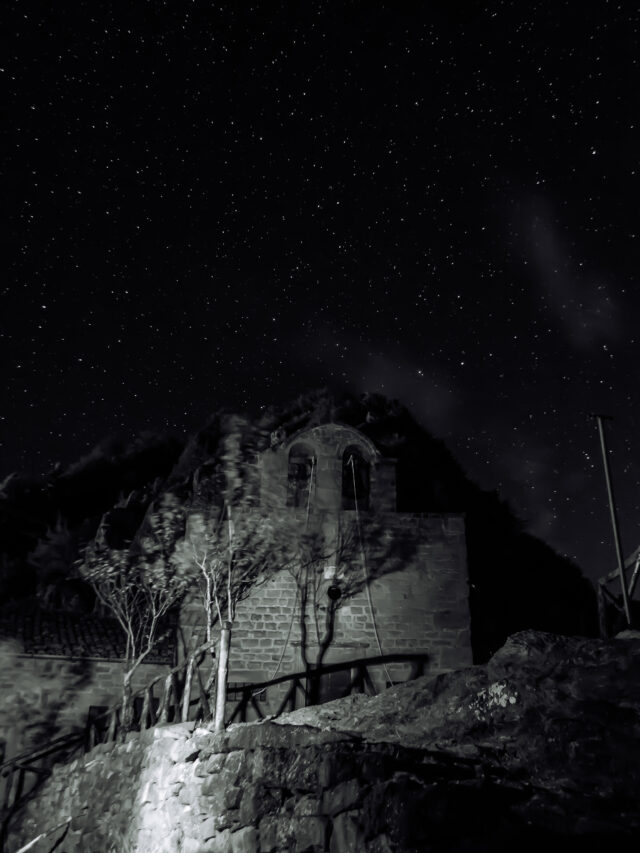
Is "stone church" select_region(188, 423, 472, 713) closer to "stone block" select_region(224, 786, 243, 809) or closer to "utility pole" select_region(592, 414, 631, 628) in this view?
"utility pole" select_region(592, 414, 631, 628)

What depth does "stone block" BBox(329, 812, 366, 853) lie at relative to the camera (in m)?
4.96

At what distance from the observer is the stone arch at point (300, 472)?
1861 cm

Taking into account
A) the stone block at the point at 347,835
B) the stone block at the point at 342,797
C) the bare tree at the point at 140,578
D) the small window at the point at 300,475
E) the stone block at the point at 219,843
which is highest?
the small window at the point at 300,475

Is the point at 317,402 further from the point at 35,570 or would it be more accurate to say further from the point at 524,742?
the point at 524,742

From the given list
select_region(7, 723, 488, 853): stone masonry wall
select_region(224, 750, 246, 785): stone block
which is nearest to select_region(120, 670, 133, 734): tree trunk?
select_region(7, 723, 488, 853): stone masonry wall

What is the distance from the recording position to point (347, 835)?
5.12 meters

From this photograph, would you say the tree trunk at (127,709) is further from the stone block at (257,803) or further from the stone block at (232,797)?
the stone block at (257,803)

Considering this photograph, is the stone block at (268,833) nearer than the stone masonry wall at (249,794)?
No

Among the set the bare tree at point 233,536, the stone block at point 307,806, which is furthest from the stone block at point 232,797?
the bare tree at point 233,536

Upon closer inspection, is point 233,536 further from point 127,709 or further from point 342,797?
point 342,797

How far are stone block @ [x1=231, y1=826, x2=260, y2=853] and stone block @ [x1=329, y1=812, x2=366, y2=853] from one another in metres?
1.48

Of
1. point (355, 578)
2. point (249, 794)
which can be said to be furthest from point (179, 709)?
point (249, 794)

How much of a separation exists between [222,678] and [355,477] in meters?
9.23

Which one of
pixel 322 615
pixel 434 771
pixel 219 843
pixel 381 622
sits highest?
pixel 322 615
